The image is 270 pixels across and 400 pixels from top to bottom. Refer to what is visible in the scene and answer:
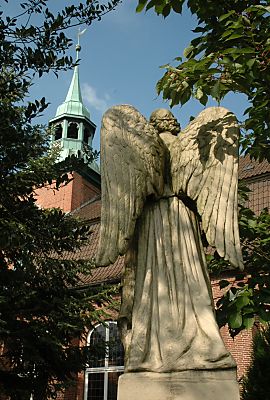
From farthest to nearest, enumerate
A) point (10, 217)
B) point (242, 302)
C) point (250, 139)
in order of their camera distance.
→ point (10, 217)
point (250, 139)
point (242, 302)

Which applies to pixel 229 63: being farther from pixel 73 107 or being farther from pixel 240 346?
pixel 73 107

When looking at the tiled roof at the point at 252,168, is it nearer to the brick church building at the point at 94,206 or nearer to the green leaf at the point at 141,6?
the brick church building at the point at 94,206

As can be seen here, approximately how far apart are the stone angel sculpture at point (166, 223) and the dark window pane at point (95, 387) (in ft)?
54.4

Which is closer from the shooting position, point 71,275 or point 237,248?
point 237,248

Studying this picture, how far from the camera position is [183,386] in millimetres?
2873

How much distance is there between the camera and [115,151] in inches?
135

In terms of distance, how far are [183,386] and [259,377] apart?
9495mm

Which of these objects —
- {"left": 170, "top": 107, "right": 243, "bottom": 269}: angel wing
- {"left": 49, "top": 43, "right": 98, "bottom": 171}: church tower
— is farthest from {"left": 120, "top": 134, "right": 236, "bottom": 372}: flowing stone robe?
{"left": 49, "top": 43, "right": 98, "bottom": 171}: church tower

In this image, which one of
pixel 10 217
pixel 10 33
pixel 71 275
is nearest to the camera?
pixel 10 33

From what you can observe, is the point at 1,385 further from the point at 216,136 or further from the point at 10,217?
the point at 216,136

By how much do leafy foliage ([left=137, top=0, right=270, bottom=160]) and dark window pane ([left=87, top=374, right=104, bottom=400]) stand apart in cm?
1505

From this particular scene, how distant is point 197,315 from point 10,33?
6146mm

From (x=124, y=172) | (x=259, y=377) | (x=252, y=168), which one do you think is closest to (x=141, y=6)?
(x=124, y=172)

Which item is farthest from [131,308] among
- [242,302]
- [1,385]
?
[1,385]
